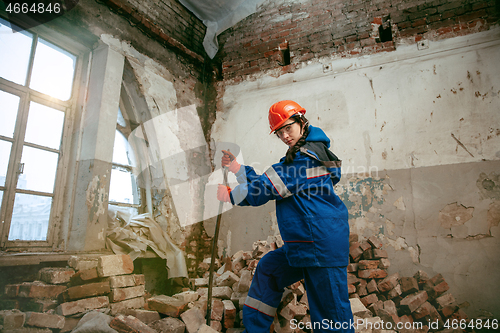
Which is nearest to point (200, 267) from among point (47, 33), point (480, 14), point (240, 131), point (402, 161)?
point (240, 131)

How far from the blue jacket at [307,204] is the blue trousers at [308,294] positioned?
11cm

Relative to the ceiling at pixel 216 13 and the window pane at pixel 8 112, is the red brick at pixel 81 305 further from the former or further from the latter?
the ceiling at pixel 216 13

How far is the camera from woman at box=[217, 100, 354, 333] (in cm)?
→ 186

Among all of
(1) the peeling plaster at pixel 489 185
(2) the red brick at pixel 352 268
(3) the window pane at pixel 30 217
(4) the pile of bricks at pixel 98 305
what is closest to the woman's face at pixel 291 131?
(4) the pile of bricks at pixel 98 305

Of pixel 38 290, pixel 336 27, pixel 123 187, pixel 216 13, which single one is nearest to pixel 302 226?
pixel 38 290

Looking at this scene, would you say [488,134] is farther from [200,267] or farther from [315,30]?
[200,267]

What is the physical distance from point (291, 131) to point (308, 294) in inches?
46.8

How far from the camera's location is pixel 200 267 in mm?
4098

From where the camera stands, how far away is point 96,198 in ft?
9.88

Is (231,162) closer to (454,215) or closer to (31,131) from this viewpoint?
(31,131)

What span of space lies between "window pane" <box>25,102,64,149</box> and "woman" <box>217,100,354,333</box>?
207 cm

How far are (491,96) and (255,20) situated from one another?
346 centimetres

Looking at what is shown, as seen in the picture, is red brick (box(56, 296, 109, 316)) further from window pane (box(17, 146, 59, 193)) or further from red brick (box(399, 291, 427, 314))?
red brick (box(399, 291, 427, 314))

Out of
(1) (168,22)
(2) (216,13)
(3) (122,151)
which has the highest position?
(2) (216,13)
